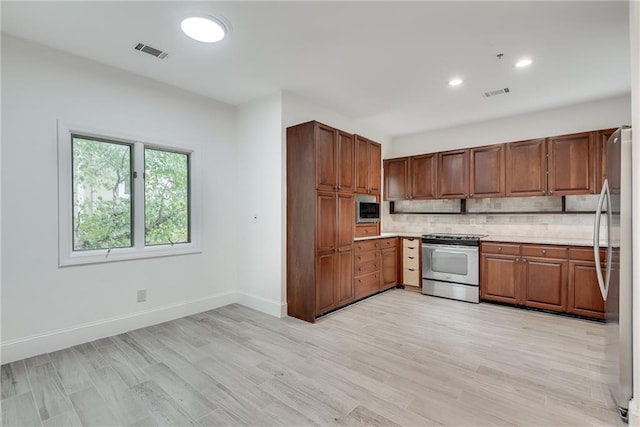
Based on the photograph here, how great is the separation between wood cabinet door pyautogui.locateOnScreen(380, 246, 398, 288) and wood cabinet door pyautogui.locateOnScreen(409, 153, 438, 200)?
1.06 metres

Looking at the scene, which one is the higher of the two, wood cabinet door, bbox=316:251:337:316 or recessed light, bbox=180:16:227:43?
recessed light, bbox=180:16:227:43

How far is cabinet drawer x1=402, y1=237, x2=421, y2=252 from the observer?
4.88 meters

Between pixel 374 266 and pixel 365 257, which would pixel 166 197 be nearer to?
pixel 365 257

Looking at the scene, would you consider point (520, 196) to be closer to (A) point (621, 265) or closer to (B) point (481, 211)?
(B) point (481, 211)

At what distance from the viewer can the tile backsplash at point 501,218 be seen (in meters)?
4.14

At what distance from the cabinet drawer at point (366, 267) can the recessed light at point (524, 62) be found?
2.92 meters

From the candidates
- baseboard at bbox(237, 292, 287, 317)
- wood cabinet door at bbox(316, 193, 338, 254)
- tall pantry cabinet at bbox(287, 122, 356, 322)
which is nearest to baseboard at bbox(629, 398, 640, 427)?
tall pantry cabinet at bbox(287, 122, 356, 322)

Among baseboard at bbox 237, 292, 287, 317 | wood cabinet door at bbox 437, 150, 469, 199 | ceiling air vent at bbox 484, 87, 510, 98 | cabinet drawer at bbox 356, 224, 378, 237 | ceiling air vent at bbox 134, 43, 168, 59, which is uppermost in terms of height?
ceiling air vent at bbox 134, 43, 168, 59

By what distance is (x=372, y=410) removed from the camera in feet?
6.34

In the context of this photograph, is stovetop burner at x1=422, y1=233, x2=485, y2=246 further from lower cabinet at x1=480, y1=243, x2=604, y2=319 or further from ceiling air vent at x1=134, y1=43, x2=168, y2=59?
ceiling air vent at x1=134, y1=43, x2=168, y2=59

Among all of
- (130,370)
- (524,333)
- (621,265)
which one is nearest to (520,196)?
(524,333)

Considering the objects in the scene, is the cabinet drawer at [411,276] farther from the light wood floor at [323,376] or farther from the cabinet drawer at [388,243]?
the light wood floor at [323,376]

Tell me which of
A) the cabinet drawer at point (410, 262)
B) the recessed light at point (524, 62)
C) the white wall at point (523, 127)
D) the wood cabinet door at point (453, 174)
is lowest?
the cabinet drawer at point (410, 262)

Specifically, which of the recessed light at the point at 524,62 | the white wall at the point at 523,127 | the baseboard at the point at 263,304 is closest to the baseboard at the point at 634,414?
the recessed light at the point at 524,62
